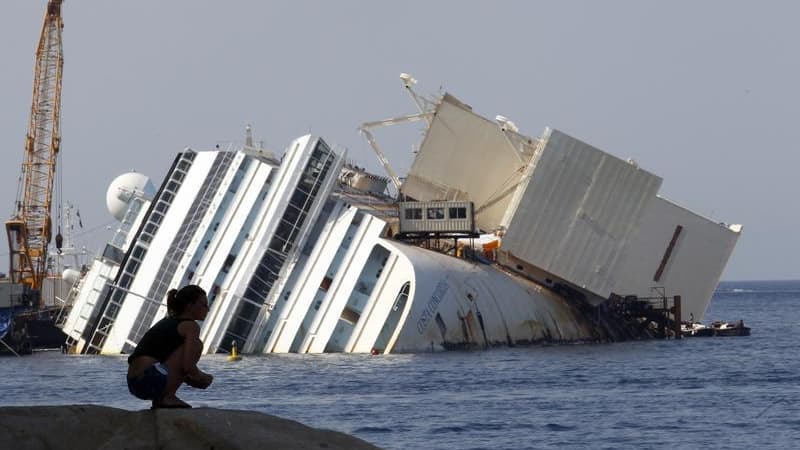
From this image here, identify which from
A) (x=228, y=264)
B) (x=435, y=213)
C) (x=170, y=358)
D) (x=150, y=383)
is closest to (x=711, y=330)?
(x=435, y=213)

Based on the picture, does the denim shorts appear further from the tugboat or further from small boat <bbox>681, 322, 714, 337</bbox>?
the tugboat

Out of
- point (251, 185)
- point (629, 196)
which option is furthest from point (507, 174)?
point (251, 185)

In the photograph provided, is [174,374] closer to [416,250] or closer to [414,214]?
[416,250]

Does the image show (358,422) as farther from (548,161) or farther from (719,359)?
(548,161)

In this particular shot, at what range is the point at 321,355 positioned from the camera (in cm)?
6303

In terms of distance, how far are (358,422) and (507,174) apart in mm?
43927

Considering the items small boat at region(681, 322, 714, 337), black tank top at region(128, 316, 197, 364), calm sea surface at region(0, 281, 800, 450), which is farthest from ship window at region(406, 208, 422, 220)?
black tank top at region(128, 316, 197, 364)

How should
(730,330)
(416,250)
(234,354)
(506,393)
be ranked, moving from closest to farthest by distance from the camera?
1. (506,393)
2. (234,354)
3. (416,250)
4. (730,330)

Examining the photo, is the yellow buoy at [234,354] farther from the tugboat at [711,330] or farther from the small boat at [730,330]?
the small boat at [730,330]

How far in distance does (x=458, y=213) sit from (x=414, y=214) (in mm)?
2172

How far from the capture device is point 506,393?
47250 mm

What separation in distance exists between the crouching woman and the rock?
1.63 ft

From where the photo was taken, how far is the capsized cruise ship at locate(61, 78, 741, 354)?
65062 millimetres

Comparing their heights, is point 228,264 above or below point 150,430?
below
